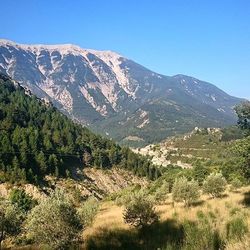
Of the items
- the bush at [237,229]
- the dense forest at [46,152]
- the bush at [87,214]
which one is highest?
the bush at [237,229]

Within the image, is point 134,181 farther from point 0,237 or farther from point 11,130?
point 0,237

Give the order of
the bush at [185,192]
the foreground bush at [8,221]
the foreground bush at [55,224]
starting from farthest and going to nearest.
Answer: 1. the bush at [185,192]
2. the foreground bush at [8,221]
3. the foreground bush at [55,224]

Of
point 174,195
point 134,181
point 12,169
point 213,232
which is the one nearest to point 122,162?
point 134,181

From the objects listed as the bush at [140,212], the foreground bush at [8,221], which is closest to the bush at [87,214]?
the bush at [140,212]

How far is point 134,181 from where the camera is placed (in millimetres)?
169000

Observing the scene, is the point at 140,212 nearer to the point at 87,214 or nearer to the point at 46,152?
the point at 87,214

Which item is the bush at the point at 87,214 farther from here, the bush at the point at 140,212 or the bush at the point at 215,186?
the bush at the point at 215,186

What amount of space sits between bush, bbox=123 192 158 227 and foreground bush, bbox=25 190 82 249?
4.61 m

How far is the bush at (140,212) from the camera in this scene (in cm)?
2284

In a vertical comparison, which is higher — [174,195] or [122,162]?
[174,195]

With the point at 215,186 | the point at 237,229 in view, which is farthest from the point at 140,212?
the point at 215,186

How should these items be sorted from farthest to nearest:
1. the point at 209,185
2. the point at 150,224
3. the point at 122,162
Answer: the point at 122,162
the point at 209,185
the point at 150,224

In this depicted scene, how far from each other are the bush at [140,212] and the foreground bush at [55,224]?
461 cm

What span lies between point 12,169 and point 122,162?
6487 centimetres
